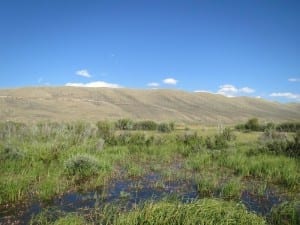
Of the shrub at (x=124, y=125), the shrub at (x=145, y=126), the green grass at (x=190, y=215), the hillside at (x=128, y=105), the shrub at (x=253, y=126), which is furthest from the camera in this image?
the hillside at (x=128, y=105)

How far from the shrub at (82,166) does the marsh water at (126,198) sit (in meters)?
1.12

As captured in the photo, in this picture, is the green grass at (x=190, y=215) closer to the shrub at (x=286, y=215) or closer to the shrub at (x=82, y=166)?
the shrub at (x=286, y=215)

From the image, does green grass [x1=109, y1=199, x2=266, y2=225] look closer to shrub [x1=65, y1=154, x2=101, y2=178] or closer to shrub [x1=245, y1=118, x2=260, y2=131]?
shrub [x1=65, y1=154, x2=101, y2=178]

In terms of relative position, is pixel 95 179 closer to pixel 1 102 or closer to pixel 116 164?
pixel 116 164

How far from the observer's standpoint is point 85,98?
11556 cm

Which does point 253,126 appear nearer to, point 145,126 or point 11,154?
point 145,126

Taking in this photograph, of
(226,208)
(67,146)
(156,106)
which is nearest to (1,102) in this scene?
(156,106)

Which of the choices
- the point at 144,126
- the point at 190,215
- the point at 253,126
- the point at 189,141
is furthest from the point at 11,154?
the point at 253,126

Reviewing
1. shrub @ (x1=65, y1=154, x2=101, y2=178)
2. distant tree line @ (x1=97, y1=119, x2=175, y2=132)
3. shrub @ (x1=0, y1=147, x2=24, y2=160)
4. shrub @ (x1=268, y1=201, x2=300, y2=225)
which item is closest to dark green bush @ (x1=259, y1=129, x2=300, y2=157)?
shrub @ (x1=65, y1=154, x2=101, y2=178)

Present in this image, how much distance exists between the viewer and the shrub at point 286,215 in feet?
25.6

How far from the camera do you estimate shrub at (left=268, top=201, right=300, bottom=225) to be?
25.6 feet

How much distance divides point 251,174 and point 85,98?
104442mm

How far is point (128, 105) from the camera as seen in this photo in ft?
369

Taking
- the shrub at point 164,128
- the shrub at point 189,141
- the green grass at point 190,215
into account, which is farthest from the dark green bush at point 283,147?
the shrub at point 164,128
